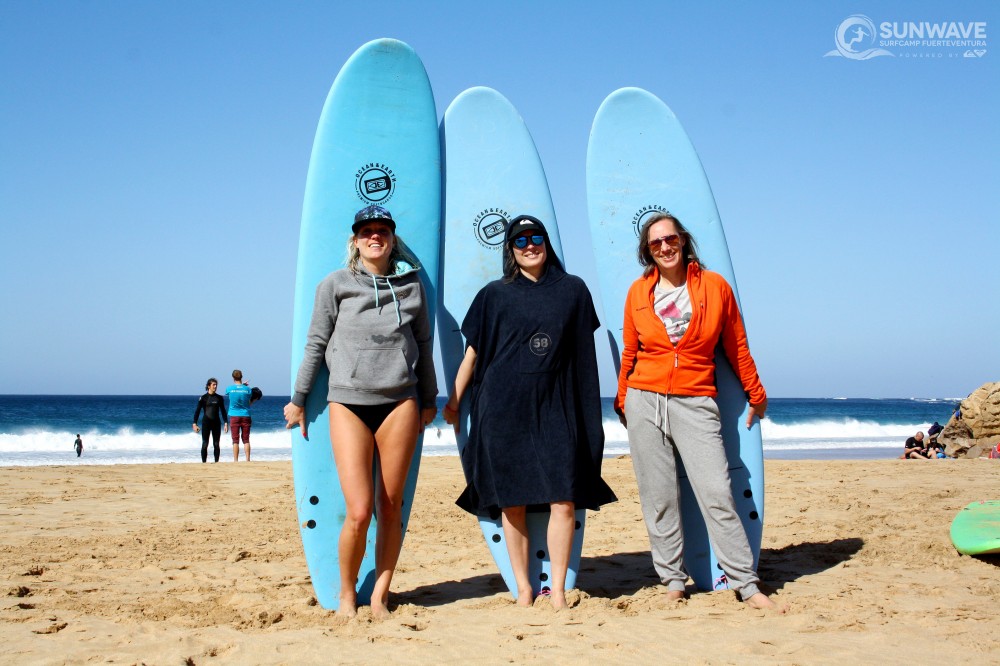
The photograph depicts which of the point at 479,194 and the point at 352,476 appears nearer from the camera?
the point at 352,476

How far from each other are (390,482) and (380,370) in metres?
0.39

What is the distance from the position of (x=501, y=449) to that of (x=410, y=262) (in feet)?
2.51

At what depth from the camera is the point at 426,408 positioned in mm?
2832

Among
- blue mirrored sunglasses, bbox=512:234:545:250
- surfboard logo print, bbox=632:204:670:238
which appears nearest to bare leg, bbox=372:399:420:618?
Result: blue mirrored sunglasses, bbox=512:234:545:250

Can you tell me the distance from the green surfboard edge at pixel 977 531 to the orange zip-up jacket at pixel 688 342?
1.35 metres

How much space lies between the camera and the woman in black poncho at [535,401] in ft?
8.86

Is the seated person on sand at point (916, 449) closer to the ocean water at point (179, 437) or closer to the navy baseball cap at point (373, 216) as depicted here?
the ocean water at point (179, 437)

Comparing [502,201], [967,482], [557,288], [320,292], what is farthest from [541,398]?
[967,482]

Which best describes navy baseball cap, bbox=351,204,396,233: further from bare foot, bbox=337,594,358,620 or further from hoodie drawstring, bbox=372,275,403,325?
bare foot, bbox=337,594,358,620

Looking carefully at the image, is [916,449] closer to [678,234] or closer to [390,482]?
[678,234]

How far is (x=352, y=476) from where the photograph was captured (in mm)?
2566

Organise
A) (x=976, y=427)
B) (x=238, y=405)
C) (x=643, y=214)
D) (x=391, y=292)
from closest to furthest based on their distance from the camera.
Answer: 1. (x=391, y=292)
2. (x=643, y=214)
3. (x=238, y=405)
4. (x=976, y=427)

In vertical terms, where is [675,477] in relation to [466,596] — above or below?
above

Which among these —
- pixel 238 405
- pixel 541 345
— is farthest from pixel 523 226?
pixel 238 405
